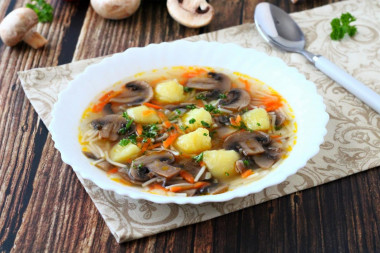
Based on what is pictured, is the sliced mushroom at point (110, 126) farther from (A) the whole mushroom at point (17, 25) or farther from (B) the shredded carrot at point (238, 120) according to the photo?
(A) the whole mushroom at point (17, 25)

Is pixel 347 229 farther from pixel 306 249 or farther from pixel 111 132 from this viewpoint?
pixel 111 132

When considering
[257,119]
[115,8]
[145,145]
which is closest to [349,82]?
[257,119]

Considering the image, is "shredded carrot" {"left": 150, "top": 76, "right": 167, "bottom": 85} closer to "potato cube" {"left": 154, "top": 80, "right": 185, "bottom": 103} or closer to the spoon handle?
"potato cube" {"left": 154, "top": 80, "right": 185, "bottom": 103}

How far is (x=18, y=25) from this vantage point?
4.48 m

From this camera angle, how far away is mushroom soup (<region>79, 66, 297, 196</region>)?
3.16 metres

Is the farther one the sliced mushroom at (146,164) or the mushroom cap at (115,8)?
the mushroom cap at (115,8)

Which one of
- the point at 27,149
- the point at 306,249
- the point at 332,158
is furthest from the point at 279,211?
the point at 27,149

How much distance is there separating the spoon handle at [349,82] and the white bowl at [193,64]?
21.6 inches

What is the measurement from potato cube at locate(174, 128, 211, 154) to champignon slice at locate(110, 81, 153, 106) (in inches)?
22.5

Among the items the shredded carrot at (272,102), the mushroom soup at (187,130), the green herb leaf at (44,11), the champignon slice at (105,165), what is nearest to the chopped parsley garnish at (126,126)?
the mushroom soup at (187,130)

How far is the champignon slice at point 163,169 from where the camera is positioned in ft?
10.2

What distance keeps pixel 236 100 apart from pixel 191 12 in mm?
1436

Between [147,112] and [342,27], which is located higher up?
[147,112]

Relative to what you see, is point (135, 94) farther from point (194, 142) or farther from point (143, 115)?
point (194, 142)
